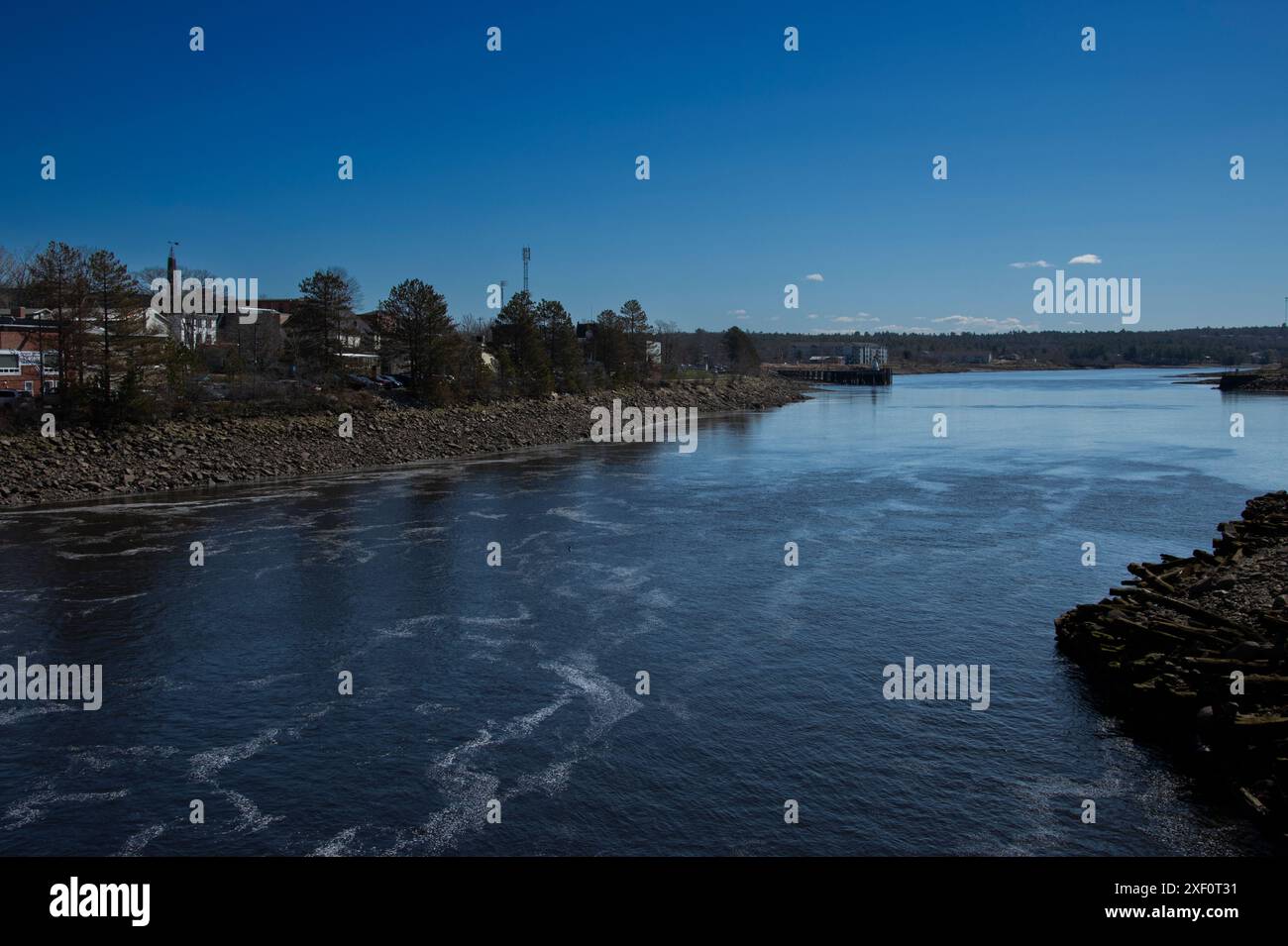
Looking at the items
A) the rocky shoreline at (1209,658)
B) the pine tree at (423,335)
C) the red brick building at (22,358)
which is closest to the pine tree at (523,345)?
the pine tree at (423,335)

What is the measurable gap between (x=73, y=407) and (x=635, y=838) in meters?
46.9

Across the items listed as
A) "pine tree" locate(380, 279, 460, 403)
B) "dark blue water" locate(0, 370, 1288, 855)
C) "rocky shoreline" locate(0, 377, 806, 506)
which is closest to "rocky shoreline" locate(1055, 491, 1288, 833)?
"dark blue water" locate(0, 370, 1288, 855)

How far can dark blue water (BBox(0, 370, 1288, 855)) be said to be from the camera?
1334 cm

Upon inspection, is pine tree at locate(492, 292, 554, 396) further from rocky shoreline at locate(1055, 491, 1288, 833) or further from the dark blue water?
rocky shoreline at locate(1055, 491, 1288, 833)

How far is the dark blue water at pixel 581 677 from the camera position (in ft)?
43.8

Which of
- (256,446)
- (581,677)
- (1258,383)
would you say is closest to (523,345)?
(256,446)

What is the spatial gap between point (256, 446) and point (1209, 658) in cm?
4874

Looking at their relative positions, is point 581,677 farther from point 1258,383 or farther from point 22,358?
point 1258,383

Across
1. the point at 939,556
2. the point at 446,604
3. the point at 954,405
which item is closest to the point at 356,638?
the point at 446,604

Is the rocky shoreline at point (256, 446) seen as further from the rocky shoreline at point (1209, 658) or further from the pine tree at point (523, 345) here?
the rocky shoreline at point (1209, 658)

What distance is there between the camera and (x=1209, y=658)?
1595 centimetres

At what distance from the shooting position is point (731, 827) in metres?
13.2

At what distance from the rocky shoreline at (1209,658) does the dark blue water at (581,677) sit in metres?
0.71
